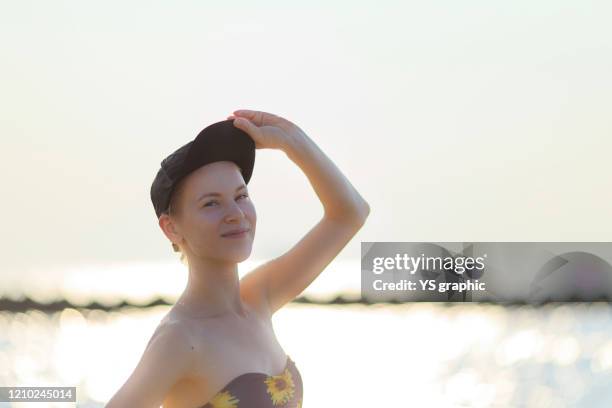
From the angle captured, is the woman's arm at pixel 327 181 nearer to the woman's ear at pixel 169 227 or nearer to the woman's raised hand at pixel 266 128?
the woman's raised hand at pixel 266 128

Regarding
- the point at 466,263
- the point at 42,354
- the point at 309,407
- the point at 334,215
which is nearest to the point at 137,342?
the point at 42,354

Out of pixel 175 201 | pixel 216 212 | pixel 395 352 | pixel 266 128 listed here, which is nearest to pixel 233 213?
pixel 216 212

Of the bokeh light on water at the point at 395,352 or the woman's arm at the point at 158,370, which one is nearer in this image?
the woman's arm at the point at 158,370

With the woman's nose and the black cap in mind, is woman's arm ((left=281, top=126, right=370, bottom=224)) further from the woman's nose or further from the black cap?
the woman's nose

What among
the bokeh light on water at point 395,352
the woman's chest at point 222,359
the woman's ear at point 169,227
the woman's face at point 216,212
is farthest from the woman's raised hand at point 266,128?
→ the bokeh light on water at point 395,352

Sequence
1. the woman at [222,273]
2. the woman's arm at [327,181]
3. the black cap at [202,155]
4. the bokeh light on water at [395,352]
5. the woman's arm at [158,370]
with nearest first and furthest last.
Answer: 1. the woman's arm at [158,370]
2. the woman at [222,273]
3. the black cap at [202,155]
4. the woman's arm at [327,181]
5. the bokeh light on water at [395,352]

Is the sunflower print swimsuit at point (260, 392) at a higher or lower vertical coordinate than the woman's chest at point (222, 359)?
lower

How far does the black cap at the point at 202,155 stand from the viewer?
7.54 feet

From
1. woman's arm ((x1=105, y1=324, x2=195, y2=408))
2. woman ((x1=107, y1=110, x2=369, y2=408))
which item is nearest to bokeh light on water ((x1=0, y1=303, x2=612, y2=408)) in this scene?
woman ((x1=107, y1=110, x2=369, y2=408))

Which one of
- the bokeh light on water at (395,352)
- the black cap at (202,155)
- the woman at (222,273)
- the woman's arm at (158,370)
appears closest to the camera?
the woman's arm at (158,370)

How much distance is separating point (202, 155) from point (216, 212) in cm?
13

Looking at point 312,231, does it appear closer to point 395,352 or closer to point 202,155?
point 202,155

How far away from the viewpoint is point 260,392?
2248 millimetres

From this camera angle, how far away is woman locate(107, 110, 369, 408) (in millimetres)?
2186
